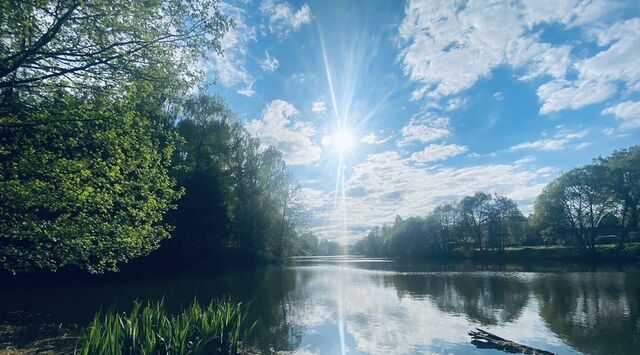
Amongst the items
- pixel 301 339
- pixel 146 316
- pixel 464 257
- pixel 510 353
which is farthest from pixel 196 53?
pixel 464 257

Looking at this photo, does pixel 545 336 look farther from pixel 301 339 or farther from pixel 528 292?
pixel 528 292

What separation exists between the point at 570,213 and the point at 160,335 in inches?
2858

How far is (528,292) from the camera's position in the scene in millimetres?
23703

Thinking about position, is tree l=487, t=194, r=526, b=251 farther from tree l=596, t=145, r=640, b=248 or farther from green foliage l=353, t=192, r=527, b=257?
tree l=596, t=145, r=640, b=248

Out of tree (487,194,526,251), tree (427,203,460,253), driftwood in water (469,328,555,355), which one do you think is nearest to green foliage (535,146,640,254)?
tree (487,194,526,251)

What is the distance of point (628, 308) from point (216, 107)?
137ft

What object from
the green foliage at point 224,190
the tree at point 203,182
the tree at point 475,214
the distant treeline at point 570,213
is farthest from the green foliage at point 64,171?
the tree at point 475,214

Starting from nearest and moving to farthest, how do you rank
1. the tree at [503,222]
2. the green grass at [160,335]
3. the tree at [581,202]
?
1. the green grass at [160,335]
2. the tree at [581,202]
3. the tree at [503,222]

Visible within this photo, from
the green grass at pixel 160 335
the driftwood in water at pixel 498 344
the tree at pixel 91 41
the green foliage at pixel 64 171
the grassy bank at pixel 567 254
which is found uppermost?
the tree at pixel 91 41

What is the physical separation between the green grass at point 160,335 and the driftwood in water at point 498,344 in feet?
28.8

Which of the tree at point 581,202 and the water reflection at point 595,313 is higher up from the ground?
the tree at point 581,202

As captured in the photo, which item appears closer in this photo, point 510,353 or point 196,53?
point 196,53

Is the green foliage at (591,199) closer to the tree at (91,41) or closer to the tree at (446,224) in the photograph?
the tree at (446,224)

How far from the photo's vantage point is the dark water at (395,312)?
12383mm
